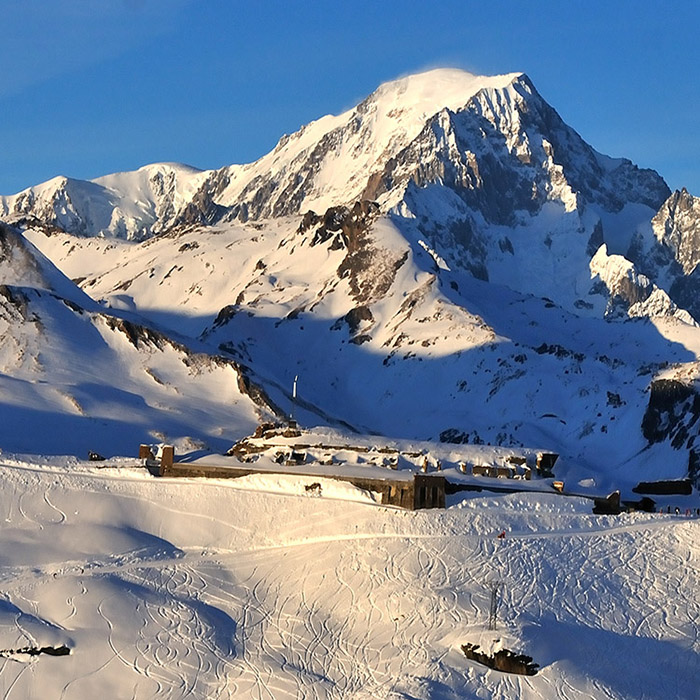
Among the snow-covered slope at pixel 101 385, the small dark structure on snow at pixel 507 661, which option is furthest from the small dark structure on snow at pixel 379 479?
the snow-covered slope at pixel 101 385

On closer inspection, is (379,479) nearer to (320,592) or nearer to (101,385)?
(320,592)

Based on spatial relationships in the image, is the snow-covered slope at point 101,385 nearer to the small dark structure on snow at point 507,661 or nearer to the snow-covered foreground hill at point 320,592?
the snow-covered foreground hill at point 320,592

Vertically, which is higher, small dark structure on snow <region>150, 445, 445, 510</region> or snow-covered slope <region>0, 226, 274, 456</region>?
snow-covered slope <region>0, 226, 274, 456</region>

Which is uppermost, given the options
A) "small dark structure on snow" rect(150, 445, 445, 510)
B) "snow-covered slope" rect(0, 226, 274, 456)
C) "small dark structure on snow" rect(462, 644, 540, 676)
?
"snow-covered slope" rect(0, 226, 274, 456)

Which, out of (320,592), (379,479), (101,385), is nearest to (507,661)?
(320,592)

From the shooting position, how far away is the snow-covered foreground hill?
271 feet

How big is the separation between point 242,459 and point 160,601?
25465mm

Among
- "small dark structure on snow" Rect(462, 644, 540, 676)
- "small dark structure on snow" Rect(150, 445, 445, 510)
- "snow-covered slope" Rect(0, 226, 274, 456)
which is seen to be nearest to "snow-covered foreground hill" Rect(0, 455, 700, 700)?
"small dark structure on snow" Rect(462, 644, 540, 676)

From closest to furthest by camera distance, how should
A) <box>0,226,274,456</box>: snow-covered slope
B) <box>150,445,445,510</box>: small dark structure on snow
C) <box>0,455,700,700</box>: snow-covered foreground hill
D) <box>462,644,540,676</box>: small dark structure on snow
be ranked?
1. <box>462,644,540,676</box>: small dark structure on snow
2. <box>0,455,700,700</box>: snow-covered foreground hill
3. <box>150,445,445,510</box>: small dark structure on snow
4. <box>0,226,274,456</box>: snow-covered slope

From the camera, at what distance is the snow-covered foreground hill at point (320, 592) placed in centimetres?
8250

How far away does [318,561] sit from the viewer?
97562 millimetres

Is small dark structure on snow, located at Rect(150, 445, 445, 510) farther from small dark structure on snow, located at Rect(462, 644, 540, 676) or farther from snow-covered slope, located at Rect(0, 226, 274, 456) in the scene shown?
snow-covered slope, located at Rect(0, 226, 274, 456)

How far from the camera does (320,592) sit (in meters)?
93.4

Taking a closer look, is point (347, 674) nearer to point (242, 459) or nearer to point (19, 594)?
point (19, 594)
